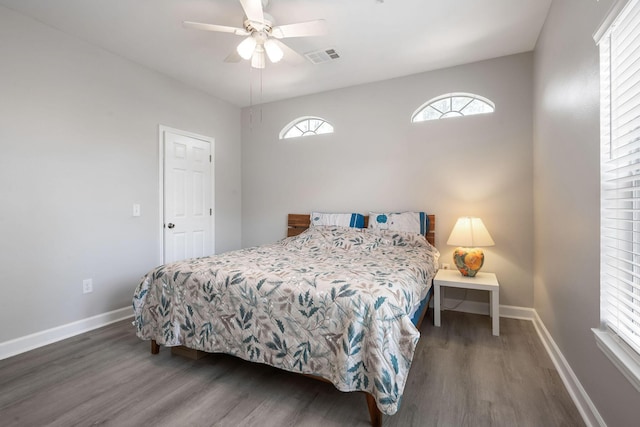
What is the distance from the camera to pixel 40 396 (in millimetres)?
1801

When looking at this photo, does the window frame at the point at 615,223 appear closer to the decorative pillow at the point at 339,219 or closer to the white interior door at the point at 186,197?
the decorative pillow at the point at 339,219

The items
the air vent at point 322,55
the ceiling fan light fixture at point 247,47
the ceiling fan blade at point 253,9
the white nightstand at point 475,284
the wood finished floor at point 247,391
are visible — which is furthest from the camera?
the air vent at point 322,55

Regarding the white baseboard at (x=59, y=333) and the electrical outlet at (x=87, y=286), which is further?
the electrical outlet at (x=87, y=286)

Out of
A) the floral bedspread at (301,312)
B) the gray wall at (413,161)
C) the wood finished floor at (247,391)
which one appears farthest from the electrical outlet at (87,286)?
the gray wall at (413,161)

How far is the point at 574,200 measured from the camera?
70.7 inches

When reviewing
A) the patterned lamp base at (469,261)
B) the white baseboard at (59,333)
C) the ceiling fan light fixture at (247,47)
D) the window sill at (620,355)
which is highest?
the ceiling fan light fixture at (247,47)

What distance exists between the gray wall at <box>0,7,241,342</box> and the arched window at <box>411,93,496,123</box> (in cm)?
292

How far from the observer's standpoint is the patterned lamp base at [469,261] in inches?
114

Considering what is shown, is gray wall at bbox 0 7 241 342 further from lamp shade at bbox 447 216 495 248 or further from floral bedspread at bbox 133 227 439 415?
lamp shade at bbox 447 216 495 248

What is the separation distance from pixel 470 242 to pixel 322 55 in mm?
2326

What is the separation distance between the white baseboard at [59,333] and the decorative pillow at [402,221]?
282 cm

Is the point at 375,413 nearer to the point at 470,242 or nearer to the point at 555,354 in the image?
the point at 555,354

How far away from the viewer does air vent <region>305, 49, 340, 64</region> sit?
9.79 ft

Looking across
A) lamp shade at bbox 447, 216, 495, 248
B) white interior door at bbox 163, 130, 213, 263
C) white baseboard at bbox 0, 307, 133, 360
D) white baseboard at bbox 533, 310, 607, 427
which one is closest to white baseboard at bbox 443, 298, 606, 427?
white baseboard at bbox 533, 310, 607, 427
